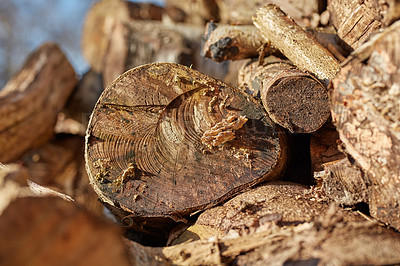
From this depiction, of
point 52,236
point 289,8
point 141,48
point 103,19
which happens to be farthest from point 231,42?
point 103,19

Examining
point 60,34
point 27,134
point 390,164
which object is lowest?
point 60,34

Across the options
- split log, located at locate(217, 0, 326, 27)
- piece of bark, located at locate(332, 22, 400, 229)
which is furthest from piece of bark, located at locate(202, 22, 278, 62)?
piece of bark, located at locate(332, 22, 400, 229)

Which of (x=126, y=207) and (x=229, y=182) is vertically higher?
(x=229, y=182)

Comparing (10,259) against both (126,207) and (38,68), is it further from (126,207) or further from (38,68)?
(38,68)

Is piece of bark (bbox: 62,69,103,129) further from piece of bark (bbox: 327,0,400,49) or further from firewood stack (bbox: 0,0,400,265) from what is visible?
piece of bark (bbox: 327,0,400,49)

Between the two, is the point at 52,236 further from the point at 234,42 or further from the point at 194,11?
the point at 194,11

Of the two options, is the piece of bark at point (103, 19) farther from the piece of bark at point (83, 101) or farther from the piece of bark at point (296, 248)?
the piece of bark at point (296, 248)

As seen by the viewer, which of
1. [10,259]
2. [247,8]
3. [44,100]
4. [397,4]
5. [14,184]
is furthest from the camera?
[44,100]

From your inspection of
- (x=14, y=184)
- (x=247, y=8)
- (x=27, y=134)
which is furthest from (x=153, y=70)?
(x=27, y=134)
